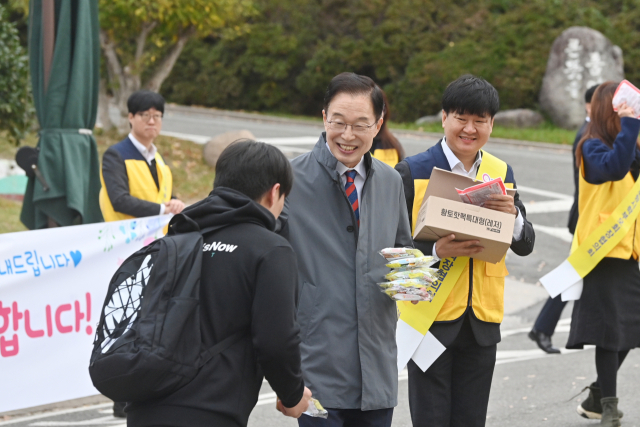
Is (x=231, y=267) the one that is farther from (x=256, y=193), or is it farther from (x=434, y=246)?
(x=434, y=246)

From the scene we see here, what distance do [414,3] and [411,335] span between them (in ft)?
84.3

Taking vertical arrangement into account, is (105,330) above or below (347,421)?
above

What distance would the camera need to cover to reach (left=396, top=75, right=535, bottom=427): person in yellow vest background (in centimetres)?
362

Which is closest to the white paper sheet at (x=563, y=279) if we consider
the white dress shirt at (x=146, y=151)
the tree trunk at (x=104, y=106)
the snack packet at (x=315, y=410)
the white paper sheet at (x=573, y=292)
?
the white paper sheet at (x=573, y=292)

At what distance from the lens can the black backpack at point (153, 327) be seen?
94.8 inches

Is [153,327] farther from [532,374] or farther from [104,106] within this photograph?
[104,106]

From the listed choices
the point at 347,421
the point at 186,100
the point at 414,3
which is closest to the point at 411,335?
the point at 347,421

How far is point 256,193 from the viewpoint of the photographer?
104 inches

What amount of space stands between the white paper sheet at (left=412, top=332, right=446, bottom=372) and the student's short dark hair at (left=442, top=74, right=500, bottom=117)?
1010mm

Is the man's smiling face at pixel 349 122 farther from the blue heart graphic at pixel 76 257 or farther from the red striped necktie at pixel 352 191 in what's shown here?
the blue heart graphic at pixel 76 257

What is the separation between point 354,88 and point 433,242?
85 centimetres

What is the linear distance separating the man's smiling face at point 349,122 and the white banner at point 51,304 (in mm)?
2659

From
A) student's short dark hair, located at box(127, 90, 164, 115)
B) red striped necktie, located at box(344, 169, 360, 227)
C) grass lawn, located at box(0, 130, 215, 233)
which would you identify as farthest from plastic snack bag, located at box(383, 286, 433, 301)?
grass lawn, located at box(0, 130, 215, 233)

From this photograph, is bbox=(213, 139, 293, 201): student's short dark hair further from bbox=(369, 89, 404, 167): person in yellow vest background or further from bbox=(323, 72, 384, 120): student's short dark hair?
bbox=(369, 89, 404, 167): person in yellow vest background
